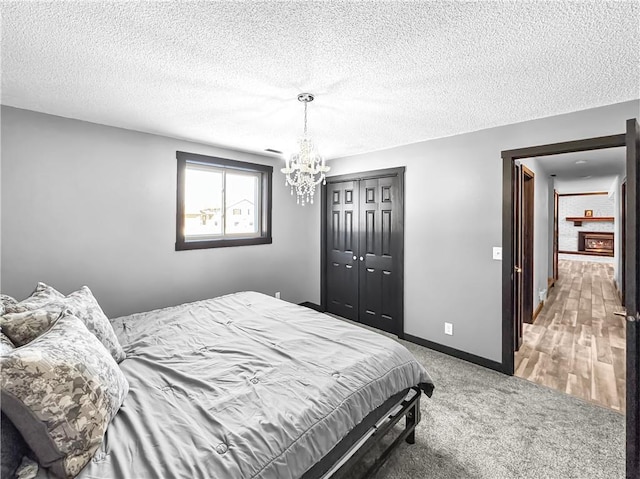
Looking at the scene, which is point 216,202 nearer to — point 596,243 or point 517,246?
point 517,246

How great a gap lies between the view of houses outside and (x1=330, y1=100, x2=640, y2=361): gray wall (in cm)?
210

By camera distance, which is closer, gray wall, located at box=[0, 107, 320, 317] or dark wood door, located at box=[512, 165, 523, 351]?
gray wall, located at box=[0, 107, 320, 317]

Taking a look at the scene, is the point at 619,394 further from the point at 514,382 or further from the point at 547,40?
the point at 547,40

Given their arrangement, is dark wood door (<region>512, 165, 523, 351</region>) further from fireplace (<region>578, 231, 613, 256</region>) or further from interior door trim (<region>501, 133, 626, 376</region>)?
fireplace (<region>578, 231, 613, 256</region>)

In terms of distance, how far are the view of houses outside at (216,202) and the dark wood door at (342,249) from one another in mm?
1208

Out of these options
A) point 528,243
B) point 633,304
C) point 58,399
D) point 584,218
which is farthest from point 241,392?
point 584,218

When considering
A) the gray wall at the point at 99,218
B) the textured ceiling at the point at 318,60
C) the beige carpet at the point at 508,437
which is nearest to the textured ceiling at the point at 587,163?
the textured ceiling at the point at 318,60

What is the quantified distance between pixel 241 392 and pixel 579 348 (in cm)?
413

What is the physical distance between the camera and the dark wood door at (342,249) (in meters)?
4.43

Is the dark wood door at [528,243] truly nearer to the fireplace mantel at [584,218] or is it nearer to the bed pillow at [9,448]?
the bed pillow at [9,448]

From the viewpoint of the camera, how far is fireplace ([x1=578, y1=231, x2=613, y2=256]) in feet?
31.0

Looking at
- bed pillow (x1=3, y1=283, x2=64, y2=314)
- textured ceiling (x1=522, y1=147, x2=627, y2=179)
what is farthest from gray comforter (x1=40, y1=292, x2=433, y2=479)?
textured ceiling (x1=522, y1=147, x2=627, y2=179)

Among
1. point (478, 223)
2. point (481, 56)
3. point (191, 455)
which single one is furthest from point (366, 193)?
point (191, 455)

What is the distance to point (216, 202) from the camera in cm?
398
